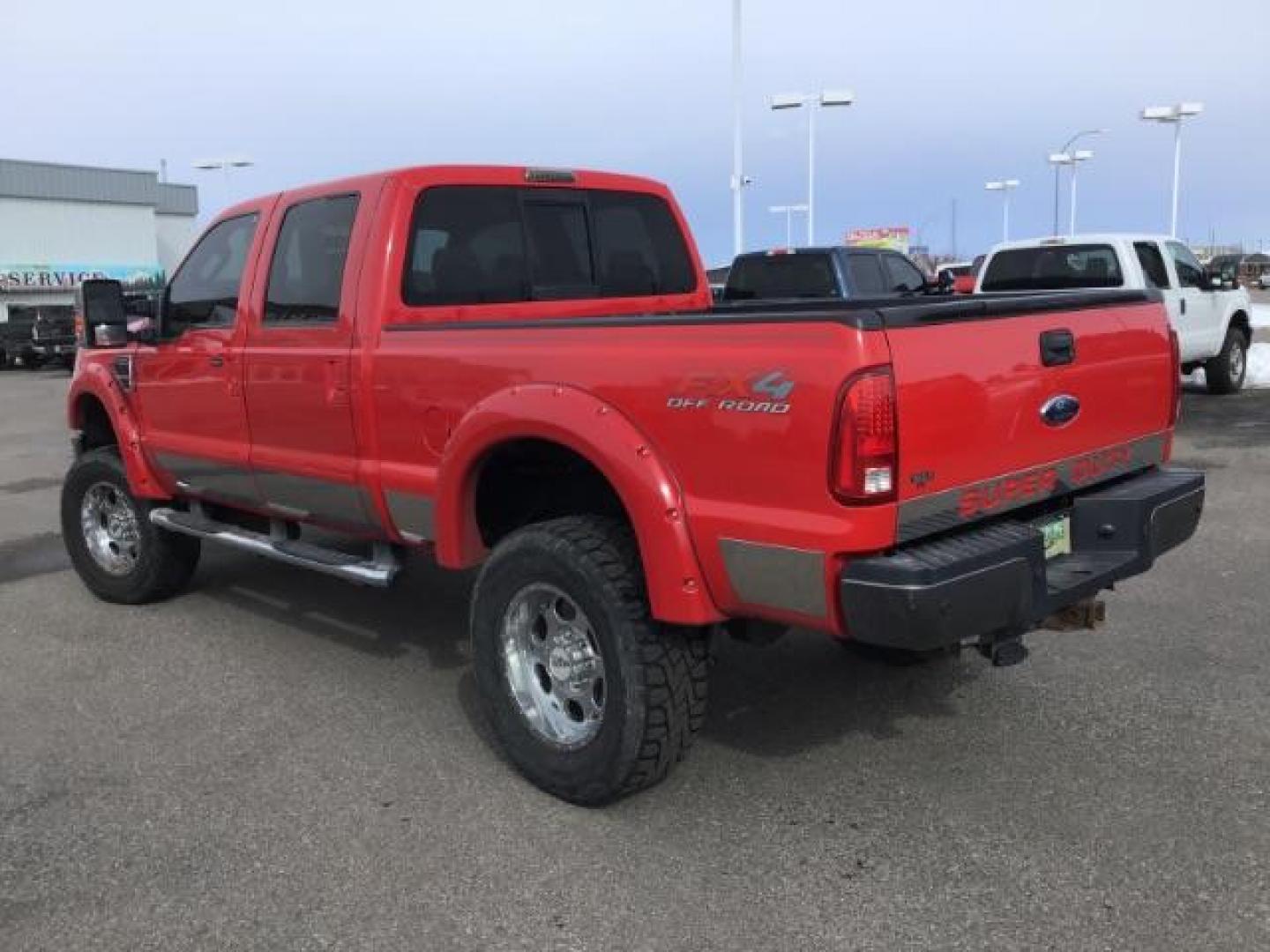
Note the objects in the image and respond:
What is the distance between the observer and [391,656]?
5215 mm

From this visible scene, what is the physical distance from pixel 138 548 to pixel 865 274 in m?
9.37

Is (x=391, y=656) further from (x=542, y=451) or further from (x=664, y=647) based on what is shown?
(x=664, y=647)

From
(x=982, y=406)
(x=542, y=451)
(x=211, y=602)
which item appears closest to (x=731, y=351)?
(x=982, y=406)

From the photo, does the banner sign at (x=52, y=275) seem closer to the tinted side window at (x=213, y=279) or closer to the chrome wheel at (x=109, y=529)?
the chrome wheel at (x=109, y=529)

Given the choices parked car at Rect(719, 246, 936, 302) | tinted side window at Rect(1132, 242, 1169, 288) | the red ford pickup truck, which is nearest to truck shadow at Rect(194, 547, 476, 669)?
the red ford pickup truck

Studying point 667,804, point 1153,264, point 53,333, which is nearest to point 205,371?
point 667,804

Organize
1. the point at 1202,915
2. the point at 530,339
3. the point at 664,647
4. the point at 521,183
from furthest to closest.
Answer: the point at 521,183 < the point at 530,339 < the point at 664,647 < the point at 1202,915

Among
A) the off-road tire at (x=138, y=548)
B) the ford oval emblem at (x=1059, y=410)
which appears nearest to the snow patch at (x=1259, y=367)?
the ford oval emblem at (x=1059, y=410)

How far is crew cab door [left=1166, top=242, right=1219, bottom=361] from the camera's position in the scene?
13.1m

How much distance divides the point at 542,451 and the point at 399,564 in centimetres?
106

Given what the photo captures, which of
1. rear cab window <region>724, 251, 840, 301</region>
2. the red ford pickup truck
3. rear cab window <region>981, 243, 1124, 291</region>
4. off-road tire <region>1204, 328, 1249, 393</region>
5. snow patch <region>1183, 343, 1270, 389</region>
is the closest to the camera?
the red ford pickup truck

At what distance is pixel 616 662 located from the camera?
135 inches

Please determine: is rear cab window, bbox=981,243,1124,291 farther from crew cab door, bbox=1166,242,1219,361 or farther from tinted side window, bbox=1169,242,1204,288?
tinted side window, bbox=1169,242,1204,288

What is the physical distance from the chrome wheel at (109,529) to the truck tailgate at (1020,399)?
4.64m
